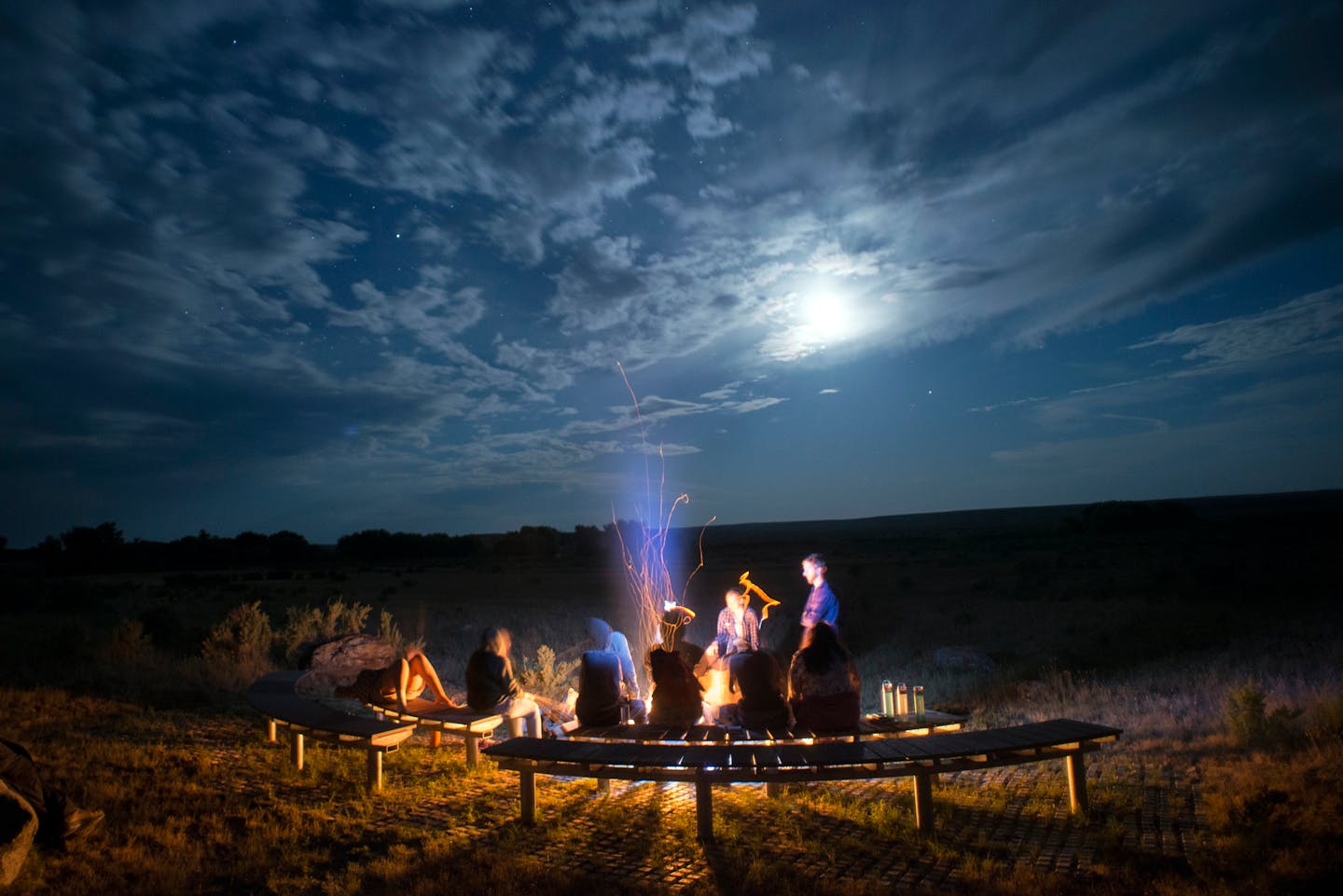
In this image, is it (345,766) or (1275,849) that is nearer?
(1275,849)

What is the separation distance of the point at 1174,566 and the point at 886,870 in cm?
2974

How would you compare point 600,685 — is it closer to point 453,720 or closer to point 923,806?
point 453,720

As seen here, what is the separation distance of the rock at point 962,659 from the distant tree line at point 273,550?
141 feet

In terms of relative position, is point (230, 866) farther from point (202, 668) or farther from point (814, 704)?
point (202, 668)

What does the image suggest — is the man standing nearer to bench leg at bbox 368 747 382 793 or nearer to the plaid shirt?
the plaid shirt

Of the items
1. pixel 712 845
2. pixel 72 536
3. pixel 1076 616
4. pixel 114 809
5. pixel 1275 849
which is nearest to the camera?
pixel 1275 849

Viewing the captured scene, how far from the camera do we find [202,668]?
40.2ft

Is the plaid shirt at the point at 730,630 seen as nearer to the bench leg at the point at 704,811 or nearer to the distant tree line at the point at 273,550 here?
the bench leg at the point at 704,811

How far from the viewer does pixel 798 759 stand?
513 cm

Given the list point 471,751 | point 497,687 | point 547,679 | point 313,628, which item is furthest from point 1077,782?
point 313,628

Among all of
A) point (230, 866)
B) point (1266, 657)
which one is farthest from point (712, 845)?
point (1266, 657)

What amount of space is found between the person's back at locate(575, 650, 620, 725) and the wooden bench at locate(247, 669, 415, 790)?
148 cm

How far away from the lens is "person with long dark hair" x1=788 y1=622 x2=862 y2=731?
617 centimetres

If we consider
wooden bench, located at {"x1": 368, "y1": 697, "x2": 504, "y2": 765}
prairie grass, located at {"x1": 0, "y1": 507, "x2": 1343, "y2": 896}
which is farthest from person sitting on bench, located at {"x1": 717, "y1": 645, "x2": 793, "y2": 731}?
wooden bench, located at {"x1": 368, "y1": 697, "x2": 504, "y2": 765}
